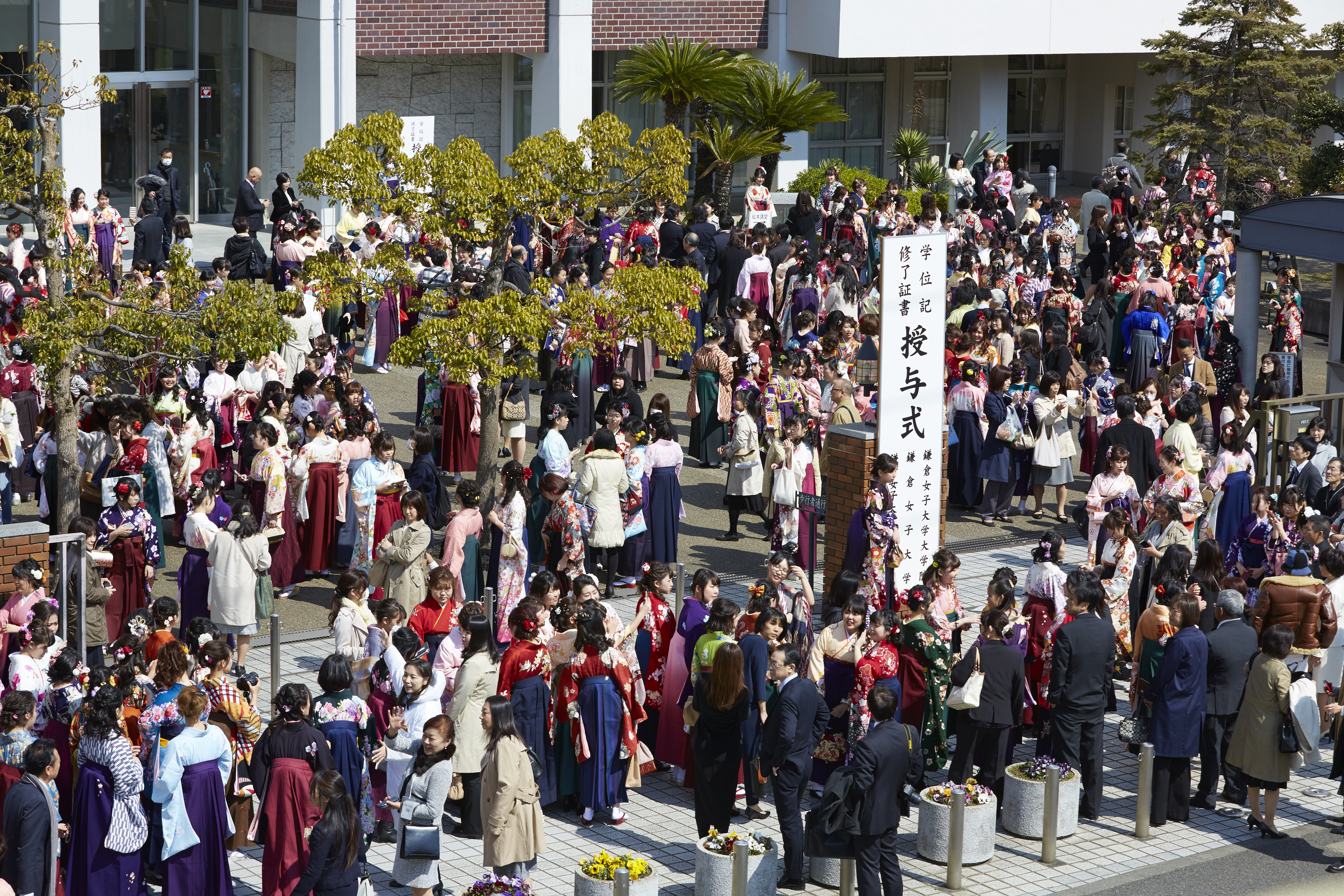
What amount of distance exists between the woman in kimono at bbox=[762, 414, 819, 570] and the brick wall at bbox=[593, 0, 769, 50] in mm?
17587

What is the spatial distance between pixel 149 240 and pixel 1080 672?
646 inches

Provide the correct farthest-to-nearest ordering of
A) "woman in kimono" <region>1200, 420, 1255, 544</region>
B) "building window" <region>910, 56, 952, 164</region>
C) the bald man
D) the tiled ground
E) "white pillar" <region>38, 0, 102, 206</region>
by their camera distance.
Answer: "building window" <region>910, 56, 952, 164</region> < "white pillar" <region>38, 0, 102, 206</region> < the bald man < "woman in kimono" <region>1200, 420, 1255, 544</region> < the tiled ground

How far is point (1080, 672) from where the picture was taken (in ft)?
34.7

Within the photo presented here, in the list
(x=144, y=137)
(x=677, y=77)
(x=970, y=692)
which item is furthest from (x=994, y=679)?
(x=144, y=137)

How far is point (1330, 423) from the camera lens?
52.6 ft

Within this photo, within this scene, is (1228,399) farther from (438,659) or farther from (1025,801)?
(438,659)

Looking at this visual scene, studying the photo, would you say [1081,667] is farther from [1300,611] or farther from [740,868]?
[740,868]

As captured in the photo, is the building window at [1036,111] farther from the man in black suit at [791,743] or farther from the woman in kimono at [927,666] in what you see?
the man in black suit at [791,743]

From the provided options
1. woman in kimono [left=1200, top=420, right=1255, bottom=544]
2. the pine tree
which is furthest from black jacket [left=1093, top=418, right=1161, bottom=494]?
the pine tree

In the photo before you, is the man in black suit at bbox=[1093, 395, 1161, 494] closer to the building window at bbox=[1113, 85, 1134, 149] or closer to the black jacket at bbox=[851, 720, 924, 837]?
the black jacket at bbox=[851, 720, 924, 837]

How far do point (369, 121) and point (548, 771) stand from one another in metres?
6.52

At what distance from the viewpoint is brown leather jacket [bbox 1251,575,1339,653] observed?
1147 cm

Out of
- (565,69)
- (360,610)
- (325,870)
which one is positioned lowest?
(325,870)

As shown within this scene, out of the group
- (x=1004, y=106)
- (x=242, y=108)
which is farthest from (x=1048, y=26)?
(x=242, y=108)
